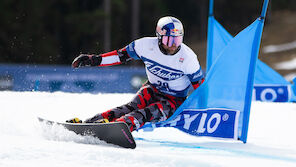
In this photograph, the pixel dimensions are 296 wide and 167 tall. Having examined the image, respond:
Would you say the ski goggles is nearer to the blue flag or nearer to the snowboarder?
the snowboarder

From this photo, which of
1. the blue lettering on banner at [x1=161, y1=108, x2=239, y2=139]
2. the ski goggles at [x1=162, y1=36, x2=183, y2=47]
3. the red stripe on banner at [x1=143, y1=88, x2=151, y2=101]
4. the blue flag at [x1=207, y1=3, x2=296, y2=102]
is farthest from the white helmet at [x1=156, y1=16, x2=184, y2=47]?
the blue flag at [x1=207, y1=3, x2=296, y2=102]

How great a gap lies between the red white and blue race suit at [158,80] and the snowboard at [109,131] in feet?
1.19

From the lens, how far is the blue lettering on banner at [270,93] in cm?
840

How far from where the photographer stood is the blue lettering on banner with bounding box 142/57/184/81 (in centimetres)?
491

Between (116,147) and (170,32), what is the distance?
4.37ft

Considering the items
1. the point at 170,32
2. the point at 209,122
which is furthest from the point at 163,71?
the point at 209,122

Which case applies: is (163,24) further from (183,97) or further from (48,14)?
(48,14)

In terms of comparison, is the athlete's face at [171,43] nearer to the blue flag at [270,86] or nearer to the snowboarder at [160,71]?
the snowboarder at [160,71]

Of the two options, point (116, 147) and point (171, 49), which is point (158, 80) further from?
point (116, 147)

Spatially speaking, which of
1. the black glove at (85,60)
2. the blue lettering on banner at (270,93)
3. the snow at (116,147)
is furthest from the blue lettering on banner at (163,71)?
the blue lettering on banner at (270,93)

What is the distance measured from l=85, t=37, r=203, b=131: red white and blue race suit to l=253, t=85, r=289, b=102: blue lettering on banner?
145 inches

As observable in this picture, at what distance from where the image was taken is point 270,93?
8.48 m

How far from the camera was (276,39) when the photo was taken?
112ft

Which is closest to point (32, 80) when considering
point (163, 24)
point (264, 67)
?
point (264, 67)
